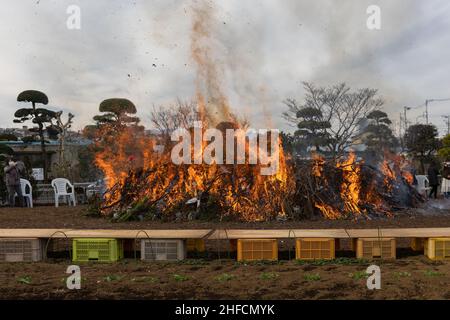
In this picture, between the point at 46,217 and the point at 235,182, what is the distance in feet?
15.8

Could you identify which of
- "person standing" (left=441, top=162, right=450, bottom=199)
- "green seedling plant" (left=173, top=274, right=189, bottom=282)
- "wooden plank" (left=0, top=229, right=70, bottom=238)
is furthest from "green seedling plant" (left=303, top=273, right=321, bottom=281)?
"person standing" (left=441, top=162, right=450, bottom=199)

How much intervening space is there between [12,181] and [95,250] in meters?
9.63

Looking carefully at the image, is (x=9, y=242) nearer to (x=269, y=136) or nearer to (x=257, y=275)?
(x=257, y=275)

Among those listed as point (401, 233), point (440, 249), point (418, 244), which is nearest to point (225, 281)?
point (401, 233)

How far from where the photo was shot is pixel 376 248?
6.82 metres

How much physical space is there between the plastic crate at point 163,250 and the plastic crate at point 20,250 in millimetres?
1586

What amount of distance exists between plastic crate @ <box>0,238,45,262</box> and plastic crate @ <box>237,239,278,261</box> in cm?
296

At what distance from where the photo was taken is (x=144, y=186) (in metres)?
12.1

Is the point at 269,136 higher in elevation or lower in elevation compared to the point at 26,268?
higher

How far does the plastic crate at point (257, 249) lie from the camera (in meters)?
6.82

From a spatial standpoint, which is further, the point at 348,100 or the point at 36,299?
the point at 348,100

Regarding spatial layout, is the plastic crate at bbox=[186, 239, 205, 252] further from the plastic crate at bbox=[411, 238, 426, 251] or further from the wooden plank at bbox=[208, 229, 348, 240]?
the plastic crate at bbox=[411, 238, 426, 251]

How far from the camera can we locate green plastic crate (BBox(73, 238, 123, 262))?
6.94 meters
